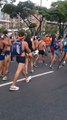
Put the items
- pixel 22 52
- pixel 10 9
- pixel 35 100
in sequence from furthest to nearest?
pixel 10 9 < pixel 22 52 < pixel 35 100

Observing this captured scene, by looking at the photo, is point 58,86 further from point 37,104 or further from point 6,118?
point 6,118

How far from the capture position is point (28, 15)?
162ft

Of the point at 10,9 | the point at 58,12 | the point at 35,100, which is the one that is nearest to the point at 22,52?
the point at 35,100

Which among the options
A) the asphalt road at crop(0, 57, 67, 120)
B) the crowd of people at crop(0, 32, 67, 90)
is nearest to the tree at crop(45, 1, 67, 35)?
the crowd of people at crop(0, 32, 67, 90)

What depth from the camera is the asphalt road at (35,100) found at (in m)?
8.21

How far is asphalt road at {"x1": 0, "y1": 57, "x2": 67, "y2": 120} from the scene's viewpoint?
821 centimetres

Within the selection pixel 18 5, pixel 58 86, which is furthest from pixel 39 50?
pixel 18 5

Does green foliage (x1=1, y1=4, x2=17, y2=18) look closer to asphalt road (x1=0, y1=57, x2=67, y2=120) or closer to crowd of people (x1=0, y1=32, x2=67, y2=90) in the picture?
crowd of people (x1=0, y1=32, x2=67, y2=90)

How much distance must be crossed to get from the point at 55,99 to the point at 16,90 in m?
1.77

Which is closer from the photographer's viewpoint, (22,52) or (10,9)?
(22,52)

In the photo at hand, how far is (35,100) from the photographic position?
9.85 metres

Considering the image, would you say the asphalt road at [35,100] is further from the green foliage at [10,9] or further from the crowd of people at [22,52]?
the green foliage at [10,9]

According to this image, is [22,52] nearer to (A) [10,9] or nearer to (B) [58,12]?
(B) [58,12]

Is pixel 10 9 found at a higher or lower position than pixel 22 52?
lower
